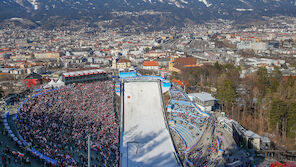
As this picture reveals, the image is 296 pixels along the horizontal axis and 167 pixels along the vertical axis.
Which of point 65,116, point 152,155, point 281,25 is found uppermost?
point 281,25

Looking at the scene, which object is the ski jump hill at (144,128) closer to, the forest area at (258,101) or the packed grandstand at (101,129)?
the packed grandstand at (101,129)

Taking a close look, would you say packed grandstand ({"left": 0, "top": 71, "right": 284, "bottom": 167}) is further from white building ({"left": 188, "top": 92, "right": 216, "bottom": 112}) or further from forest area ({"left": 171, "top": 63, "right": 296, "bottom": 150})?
forest area ({"left": 171, "top": 63, "right": 296, "bottom": 150})

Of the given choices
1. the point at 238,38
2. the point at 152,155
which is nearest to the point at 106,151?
the point at 152,155

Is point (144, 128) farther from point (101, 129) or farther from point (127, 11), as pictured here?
point (127, 11)

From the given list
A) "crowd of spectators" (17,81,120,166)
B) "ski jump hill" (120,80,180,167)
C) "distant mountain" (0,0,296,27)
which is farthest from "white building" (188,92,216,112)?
"distant mountain" (0,0,296,27)

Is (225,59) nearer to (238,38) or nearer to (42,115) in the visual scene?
(238,38)
